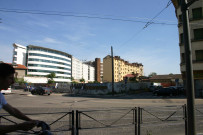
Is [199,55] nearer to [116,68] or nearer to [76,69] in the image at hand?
[116,68]

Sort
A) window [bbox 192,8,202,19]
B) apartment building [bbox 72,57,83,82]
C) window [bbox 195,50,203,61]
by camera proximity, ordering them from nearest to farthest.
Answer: window [bbox 195,50,203,61], window [bbox 192,8,202,19], apartment building [bbox 72,57,83,82]

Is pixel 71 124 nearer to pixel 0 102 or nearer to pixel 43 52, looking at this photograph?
pixel 0 102

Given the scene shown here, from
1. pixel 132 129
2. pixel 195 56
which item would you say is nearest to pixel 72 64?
pixel 195 56

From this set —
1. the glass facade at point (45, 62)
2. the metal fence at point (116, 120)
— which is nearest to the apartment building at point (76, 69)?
the glass facade at point (45, 62)

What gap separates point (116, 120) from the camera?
5309 mm

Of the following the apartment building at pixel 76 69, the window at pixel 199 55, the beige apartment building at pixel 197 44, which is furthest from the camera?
the apartment building at pixel 76 69

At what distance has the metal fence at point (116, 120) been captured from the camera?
4.62 metres

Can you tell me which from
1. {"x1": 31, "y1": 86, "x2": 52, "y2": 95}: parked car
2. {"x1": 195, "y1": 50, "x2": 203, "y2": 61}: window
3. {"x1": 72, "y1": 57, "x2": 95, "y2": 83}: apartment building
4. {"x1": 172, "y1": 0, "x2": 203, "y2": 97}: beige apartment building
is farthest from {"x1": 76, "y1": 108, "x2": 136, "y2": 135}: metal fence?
Answer: {"x1": 72, "y1": 57, "x2": 95, "y2": 83}: apartment building

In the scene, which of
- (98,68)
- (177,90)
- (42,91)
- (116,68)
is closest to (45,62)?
(116,68)

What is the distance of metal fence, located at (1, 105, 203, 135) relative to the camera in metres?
4.62

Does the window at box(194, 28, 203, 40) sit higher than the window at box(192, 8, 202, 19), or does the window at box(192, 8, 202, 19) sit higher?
the window at box(192, 8, 202, 19)

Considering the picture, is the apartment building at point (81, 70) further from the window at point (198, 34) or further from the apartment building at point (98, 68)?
the window at point (198, 34)

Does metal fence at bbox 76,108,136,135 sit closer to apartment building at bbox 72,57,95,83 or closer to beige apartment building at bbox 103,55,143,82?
beige apartment building at bbox 103,55,143,82

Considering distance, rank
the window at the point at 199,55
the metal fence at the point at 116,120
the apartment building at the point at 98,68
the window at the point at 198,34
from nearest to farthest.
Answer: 1. the metal fence at the point at 116,120
2. the window at the point at 199,55
3. the window at the point at 198,34
4. the apartment building at the point at 98,68
